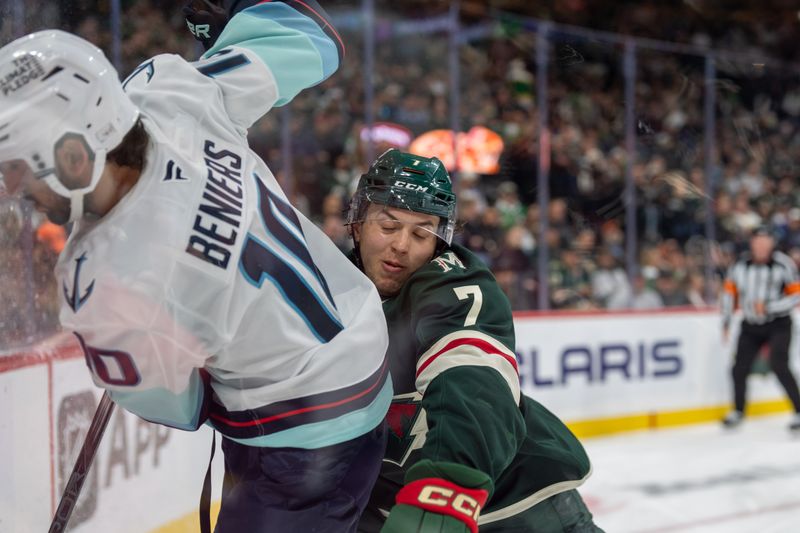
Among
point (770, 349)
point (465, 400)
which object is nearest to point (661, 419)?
point (770, 349)

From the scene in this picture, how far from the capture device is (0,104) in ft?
2.57

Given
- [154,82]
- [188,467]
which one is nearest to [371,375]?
[154,82]

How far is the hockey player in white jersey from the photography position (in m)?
0.82

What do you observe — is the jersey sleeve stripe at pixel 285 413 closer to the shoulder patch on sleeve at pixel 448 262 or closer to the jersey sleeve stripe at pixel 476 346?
the jersey sleeve stripe at pixel 476 346

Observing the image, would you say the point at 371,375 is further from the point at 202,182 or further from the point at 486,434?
the point at 202,182

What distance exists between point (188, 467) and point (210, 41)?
0.93 metres

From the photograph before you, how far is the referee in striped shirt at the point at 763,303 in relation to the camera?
214 inches

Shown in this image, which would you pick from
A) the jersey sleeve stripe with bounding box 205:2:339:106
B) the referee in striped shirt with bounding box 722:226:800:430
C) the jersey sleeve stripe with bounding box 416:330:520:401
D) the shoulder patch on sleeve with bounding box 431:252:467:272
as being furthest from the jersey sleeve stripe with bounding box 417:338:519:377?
the referee in striped shirt with bounding box 722:226:800:430

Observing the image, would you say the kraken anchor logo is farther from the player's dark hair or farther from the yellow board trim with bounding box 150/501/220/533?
the yellow board trim with bounding box 150/501/220/533

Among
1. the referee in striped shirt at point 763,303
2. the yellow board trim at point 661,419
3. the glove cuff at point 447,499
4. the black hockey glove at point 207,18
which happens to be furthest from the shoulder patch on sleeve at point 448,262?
the referee in striped shirt at point 763,303

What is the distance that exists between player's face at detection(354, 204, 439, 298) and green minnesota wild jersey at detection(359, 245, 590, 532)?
3cm

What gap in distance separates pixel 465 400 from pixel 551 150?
311cm

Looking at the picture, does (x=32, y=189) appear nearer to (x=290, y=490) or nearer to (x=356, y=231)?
(x=290, y=490)

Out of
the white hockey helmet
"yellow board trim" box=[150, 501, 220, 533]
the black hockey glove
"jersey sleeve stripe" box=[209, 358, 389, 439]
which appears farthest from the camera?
"yellow board trim" box=[150, 501, 220, 533]
